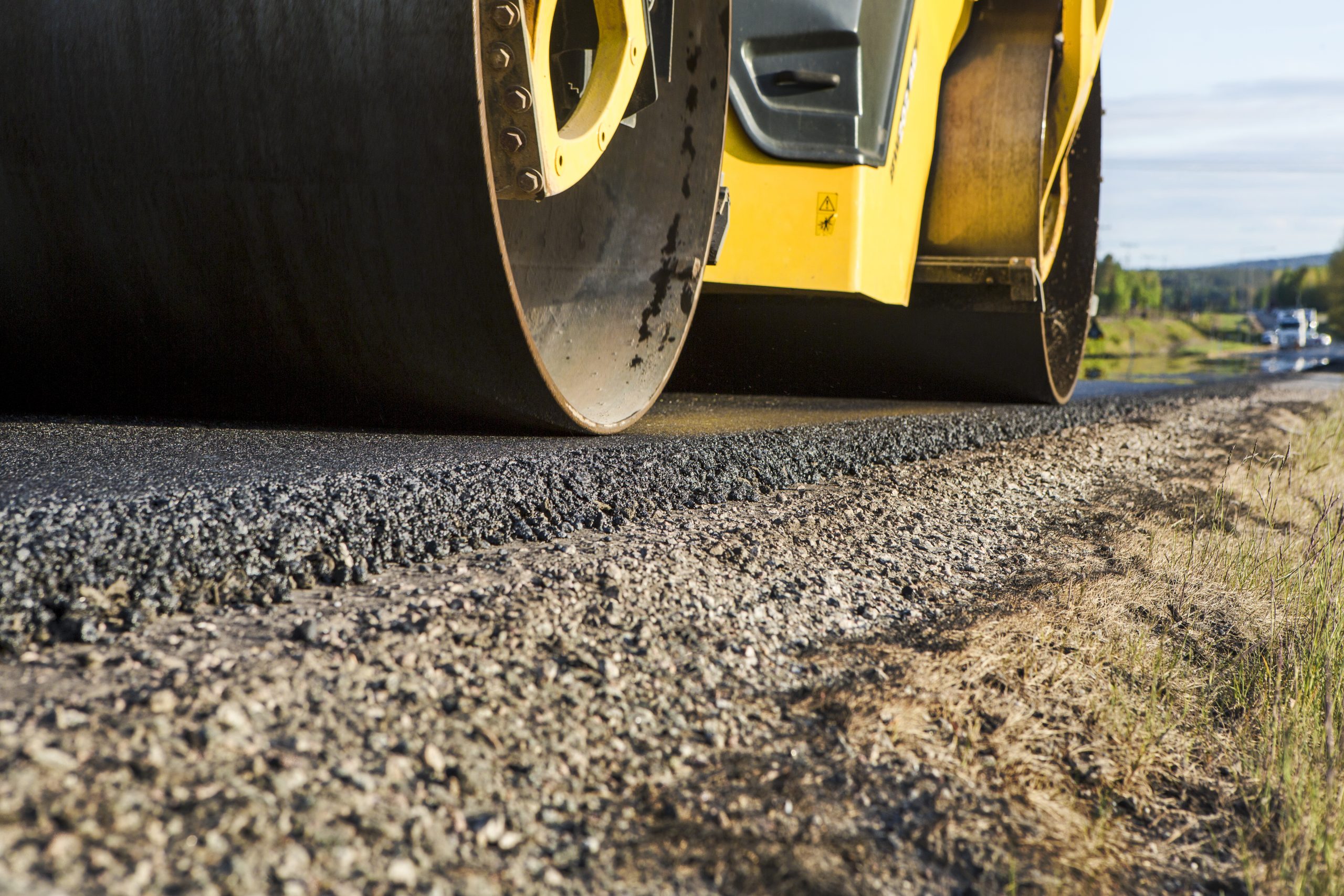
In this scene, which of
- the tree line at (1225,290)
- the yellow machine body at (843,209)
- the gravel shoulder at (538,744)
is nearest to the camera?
the gravel shoulder at (538,744)

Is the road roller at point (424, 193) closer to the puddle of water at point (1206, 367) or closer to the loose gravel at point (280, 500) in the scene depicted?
the loose gravel at point (280, 500)

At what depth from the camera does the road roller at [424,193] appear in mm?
2445

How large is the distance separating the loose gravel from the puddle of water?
9.62 meters

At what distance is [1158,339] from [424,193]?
248 ft

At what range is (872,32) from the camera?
451cm

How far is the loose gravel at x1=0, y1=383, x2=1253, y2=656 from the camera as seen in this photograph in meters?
1.74

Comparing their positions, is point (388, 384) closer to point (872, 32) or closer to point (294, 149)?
point (294, 149)

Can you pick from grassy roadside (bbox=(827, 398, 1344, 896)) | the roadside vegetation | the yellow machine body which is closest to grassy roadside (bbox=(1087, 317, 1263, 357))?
the yellow machine body

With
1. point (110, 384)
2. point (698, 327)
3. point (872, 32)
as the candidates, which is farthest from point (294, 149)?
point (698, 327)

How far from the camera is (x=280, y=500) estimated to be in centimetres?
214

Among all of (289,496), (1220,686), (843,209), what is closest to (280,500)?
(289,496)

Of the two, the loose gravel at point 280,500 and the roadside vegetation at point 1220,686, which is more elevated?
the loose gravel at point 280,500

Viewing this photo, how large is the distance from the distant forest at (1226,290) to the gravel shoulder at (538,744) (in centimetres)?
7836

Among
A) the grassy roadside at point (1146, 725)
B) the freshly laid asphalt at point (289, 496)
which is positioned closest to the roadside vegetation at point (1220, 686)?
the grassy roadside at point (1146, 725)
